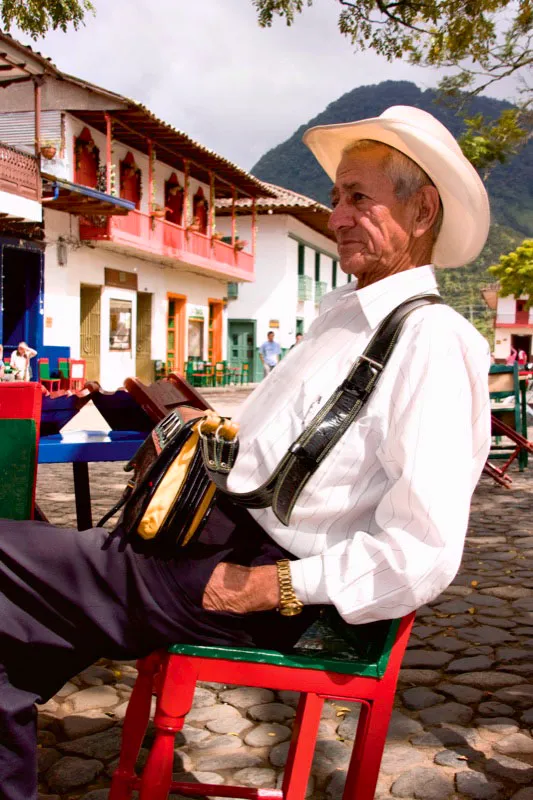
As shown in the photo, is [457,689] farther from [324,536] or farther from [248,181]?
[248,181]

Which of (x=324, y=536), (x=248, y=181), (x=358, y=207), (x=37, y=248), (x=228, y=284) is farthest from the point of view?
(x=228, y=284)

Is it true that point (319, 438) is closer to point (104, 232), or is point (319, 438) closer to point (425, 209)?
point (425, 209)

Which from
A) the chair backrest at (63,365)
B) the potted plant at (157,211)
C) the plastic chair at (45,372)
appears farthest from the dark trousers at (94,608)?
the potted plant at (157,211)

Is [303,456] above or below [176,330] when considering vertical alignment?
below

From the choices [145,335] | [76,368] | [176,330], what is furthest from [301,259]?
[76,368]

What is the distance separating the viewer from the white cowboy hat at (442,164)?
1870mm

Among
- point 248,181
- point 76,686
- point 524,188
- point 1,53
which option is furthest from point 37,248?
point 524,188

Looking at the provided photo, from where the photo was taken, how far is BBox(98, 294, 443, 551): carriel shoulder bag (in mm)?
1678

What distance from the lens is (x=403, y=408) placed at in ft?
5.36

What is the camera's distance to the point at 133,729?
2107 mm

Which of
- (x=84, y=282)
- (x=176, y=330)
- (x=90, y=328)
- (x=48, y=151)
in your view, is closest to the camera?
(x=48, y=151)

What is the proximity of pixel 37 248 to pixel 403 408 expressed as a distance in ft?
59.5

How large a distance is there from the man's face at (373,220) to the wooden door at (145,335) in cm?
2233

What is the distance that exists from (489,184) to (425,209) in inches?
3637
